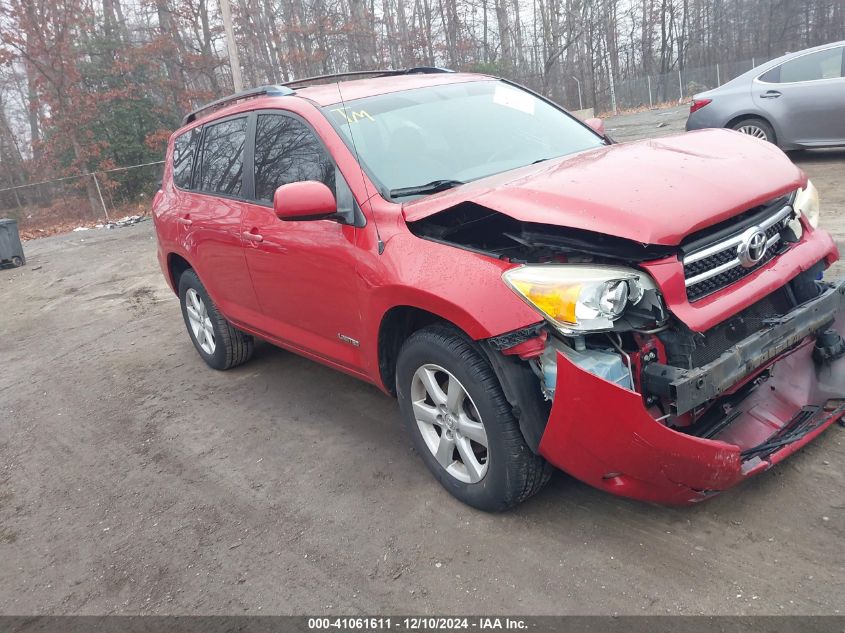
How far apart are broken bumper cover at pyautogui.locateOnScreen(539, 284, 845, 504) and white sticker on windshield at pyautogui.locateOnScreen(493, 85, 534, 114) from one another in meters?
2.07

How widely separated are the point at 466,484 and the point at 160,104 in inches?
979

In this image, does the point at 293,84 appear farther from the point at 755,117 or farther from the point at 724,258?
the point at 755,117

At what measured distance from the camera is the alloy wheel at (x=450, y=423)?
9.98ft

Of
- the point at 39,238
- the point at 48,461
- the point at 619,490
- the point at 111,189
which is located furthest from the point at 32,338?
the point at 111,189

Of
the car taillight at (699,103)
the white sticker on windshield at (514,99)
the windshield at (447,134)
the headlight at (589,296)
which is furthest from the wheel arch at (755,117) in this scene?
the headlight at (589,296)

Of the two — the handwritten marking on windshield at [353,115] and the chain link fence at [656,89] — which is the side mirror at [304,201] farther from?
the chain link fence at [656,89]

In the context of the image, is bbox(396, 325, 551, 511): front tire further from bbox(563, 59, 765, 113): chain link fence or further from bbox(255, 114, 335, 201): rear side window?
bbox(563, 59, 765, 113): chain link fence

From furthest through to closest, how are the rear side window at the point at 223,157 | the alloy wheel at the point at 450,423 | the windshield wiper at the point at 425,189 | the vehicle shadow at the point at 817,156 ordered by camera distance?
the vehicle shadow at the point at 817,156, the rear side window at the point at 223,157, the windshield wiper at the point at 425,189, the alloy wheel at the point at 450,423

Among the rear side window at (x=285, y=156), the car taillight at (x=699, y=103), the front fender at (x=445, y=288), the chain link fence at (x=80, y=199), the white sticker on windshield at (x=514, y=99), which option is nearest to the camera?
the front fender at (x=445, y=288)

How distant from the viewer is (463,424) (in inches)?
121

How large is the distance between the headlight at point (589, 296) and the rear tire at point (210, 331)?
10.9 feet

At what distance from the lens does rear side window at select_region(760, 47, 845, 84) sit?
9.03 metres

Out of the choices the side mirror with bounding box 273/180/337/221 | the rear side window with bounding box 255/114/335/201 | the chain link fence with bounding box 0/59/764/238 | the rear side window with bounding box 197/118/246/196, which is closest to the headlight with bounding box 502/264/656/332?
the side mirror with bounding box 273/180/337/221

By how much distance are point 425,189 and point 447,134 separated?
0.58 metres
